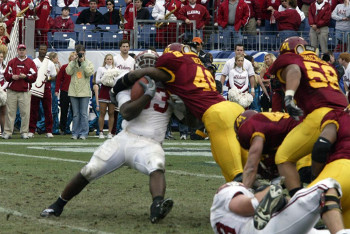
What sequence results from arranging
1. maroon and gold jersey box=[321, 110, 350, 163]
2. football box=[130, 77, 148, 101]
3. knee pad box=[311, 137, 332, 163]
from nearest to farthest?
1. maroon and gold jersey box=[321, 110, 350, 163]
2. knee pad box=[311, 137, 332, 163]
3. football box=[130, 77, 148, 101]

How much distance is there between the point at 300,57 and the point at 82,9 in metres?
14.9

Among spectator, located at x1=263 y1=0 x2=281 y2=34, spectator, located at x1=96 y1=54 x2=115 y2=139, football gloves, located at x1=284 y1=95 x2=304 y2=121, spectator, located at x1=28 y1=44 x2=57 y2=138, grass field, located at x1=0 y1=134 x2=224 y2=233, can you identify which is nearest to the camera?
football gloves, located at x1=284 y1=95 x2=304 y2=121

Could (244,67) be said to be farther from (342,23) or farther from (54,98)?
(54,98)

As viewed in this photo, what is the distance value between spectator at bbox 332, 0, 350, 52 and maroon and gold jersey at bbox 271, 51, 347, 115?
10937 mm

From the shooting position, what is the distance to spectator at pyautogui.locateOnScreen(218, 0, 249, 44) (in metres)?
17.6

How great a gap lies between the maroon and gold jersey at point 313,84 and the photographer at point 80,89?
30.1 feet

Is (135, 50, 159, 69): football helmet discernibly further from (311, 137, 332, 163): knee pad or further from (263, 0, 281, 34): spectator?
(263, 0, 281, 34): spectator

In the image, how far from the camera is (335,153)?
540 cm

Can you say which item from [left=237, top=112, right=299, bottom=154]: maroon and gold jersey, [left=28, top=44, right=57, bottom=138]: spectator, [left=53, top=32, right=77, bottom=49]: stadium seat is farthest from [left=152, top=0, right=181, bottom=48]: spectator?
[left=237, top=112, right=299, bottom=154]: maroon and gold jersey

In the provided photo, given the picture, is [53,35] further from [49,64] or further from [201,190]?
[201,190]

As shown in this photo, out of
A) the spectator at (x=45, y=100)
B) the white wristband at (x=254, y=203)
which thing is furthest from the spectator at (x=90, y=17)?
the white wristband at (x=254, y=203)

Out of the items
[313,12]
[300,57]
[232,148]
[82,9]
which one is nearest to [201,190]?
[232,148]

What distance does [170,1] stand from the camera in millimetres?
A: 18562

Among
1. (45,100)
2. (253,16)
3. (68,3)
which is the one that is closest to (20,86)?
(45,100)
